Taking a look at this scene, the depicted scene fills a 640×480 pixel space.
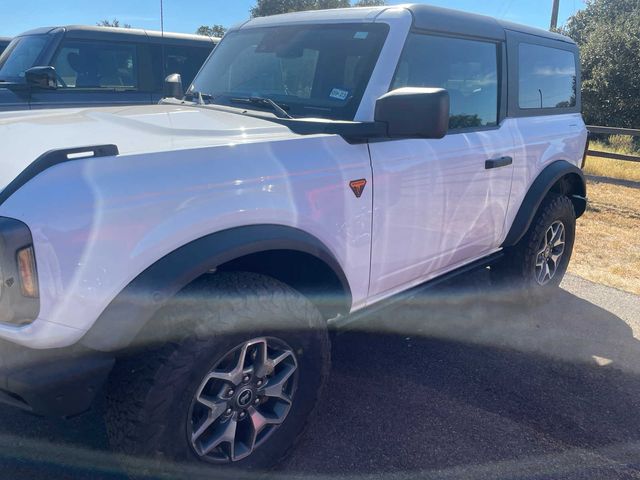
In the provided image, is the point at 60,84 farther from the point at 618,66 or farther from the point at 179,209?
the point at 618,66

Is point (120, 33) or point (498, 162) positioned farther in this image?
point (120, 33)

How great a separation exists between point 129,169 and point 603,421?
265 centimetres

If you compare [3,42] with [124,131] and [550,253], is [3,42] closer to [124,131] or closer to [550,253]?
[124,131]

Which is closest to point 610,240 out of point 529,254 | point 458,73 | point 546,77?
point 529,254

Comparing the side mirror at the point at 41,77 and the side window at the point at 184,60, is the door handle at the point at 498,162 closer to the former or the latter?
the side mirror at the point at 41,77

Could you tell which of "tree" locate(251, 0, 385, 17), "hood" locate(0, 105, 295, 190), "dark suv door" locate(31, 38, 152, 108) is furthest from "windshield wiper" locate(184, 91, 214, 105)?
"tree" locate(251, 0, 385, 17)

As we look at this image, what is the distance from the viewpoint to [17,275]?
175cm

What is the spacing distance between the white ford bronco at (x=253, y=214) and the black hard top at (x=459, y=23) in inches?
0.6

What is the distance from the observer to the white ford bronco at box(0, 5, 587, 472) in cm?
182

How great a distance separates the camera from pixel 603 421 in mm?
3068

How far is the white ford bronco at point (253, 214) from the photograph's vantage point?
182 centimetres

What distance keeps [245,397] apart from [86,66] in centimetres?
567

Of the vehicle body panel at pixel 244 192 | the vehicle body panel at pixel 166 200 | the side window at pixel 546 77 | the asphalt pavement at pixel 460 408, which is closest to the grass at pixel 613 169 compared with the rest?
the side window at pixel 546 77

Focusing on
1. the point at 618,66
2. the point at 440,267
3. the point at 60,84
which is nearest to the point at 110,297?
the point at 440,267
